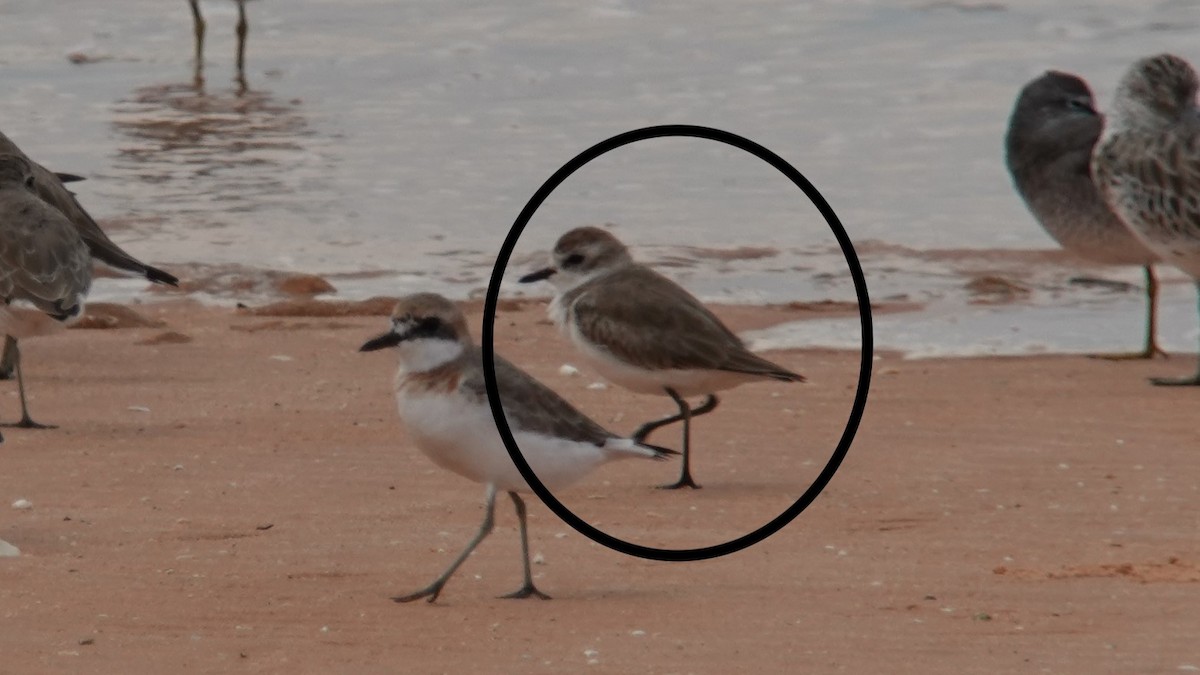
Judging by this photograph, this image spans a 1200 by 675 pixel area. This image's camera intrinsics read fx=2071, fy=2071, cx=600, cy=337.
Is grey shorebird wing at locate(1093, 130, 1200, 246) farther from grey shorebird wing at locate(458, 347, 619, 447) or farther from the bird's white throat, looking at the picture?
the bird's white throat

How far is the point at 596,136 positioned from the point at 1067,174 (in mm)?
6550

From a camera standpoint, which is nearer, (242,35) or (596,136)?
(596,136)

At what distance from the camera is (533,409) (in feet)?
20.0

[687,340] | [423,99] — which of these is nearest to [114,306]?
[687,340]

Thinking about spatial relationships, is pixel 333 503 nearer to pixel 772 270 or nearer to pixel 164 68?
pixel 772 270

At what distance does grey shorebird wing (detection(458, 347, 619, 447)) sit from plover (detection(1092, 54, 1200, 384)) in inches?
201

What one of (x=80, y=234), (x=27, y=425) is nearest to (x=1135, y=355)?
(x=80, y=234)

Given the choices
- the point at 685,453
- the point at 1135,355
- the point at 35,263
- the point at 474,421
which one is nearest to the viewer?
the point at 474,421

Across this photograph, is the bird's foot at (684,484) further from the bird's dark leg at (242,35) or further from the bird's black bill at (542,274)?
the bird's dark leg at (242,35)

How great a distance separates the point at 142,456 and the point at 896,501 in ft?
10.1

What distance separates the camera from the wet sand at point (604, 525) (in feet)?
18.4

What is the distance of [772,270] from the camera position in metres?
13.5

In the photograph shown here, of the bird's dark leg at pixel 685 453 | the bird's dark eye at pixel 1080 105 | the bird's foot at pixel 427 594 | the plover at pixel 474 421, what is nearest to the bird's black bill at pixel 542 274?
the bird's dark leg at pixel 685 453

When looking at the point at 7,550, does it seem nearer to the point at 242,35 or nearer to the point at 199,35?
the point at 242,35
